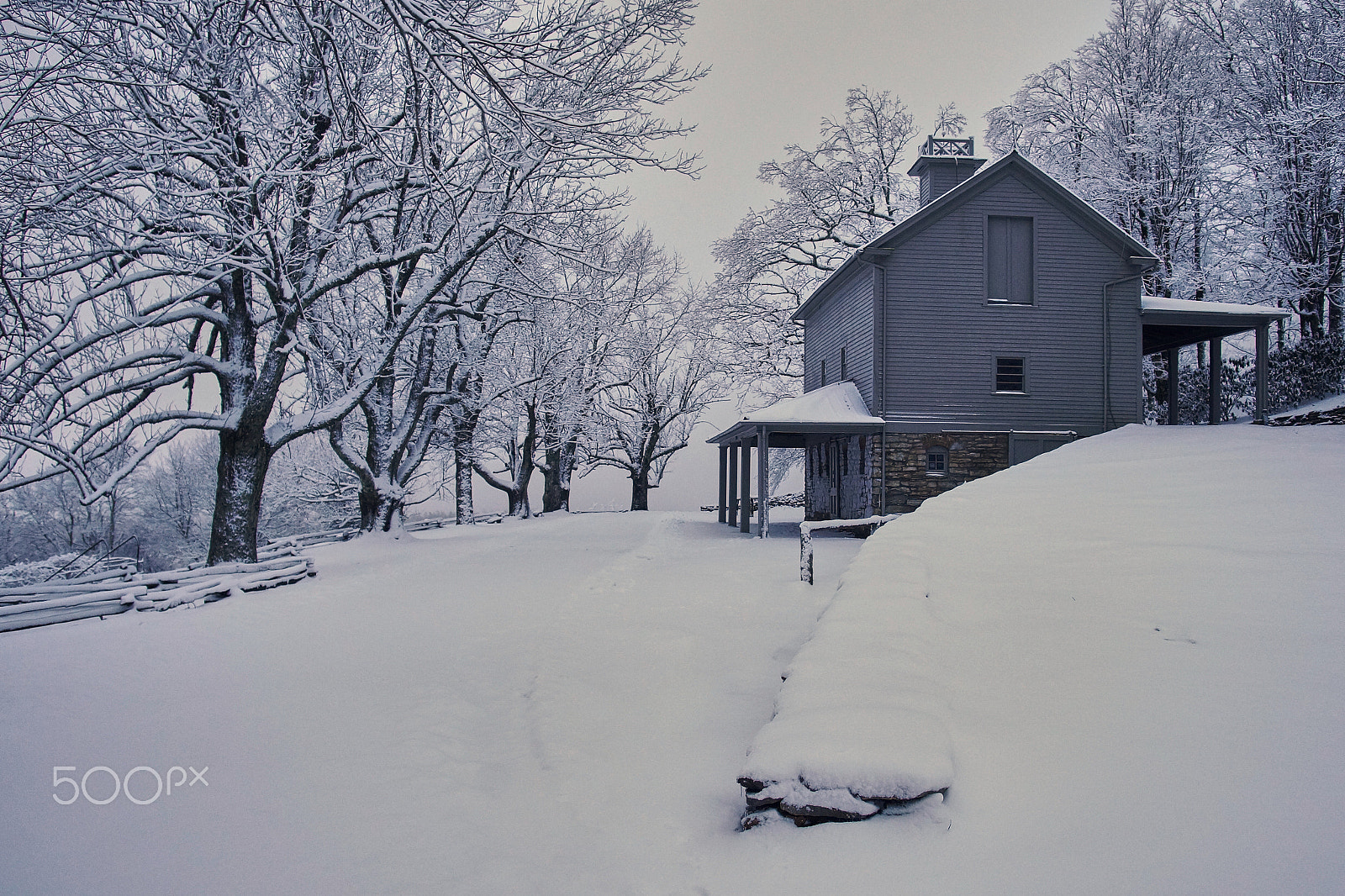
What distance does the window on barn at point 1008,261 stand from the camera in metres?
16.9

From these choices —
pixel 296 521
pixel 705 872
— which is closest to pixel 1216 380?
pixel 705 872

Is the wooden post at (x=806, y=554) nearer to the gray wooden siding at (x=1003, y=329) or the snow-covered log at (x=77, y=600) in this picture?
the snow-covered log at (x=77, y=600)

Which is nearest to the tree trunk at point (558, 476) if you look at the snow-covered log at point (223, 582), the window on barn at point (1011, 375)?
the window on barn at point (1011, 375)

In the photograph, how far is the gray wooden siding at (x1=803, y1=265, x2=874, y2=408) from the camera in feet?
56.3

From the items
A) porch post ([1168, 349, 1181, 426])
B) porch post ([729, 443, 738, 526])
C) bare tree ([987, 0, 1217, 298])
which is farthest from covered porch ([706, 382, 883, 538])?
bare tree ([987, 0, 1217, 298])

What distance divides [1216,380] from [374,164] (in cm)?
2013

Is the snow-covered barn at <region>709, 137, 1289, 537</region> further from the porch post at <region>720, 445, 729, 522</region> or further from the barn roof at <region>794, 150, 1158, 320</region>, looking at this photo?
the porch post at <region>720, 445, 729, 522</region>

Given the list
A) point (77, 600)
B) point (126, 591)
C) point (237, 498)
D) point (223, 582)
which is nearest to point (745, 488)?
point (237, 498)

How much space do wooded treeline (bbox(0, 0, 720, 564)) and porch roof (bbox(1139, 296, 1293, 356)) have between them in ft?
44.1

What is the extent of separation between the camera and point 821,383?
70.1 ft

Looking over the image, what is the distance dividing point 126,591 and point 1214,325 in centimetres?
2184

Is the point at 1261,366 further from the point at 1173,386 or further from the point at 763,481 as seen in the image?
the point at 763,481

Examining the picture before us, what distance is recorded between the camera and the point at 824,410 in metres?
16.4

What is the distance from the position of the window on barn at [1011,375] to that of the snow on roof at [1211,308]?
126 inches
